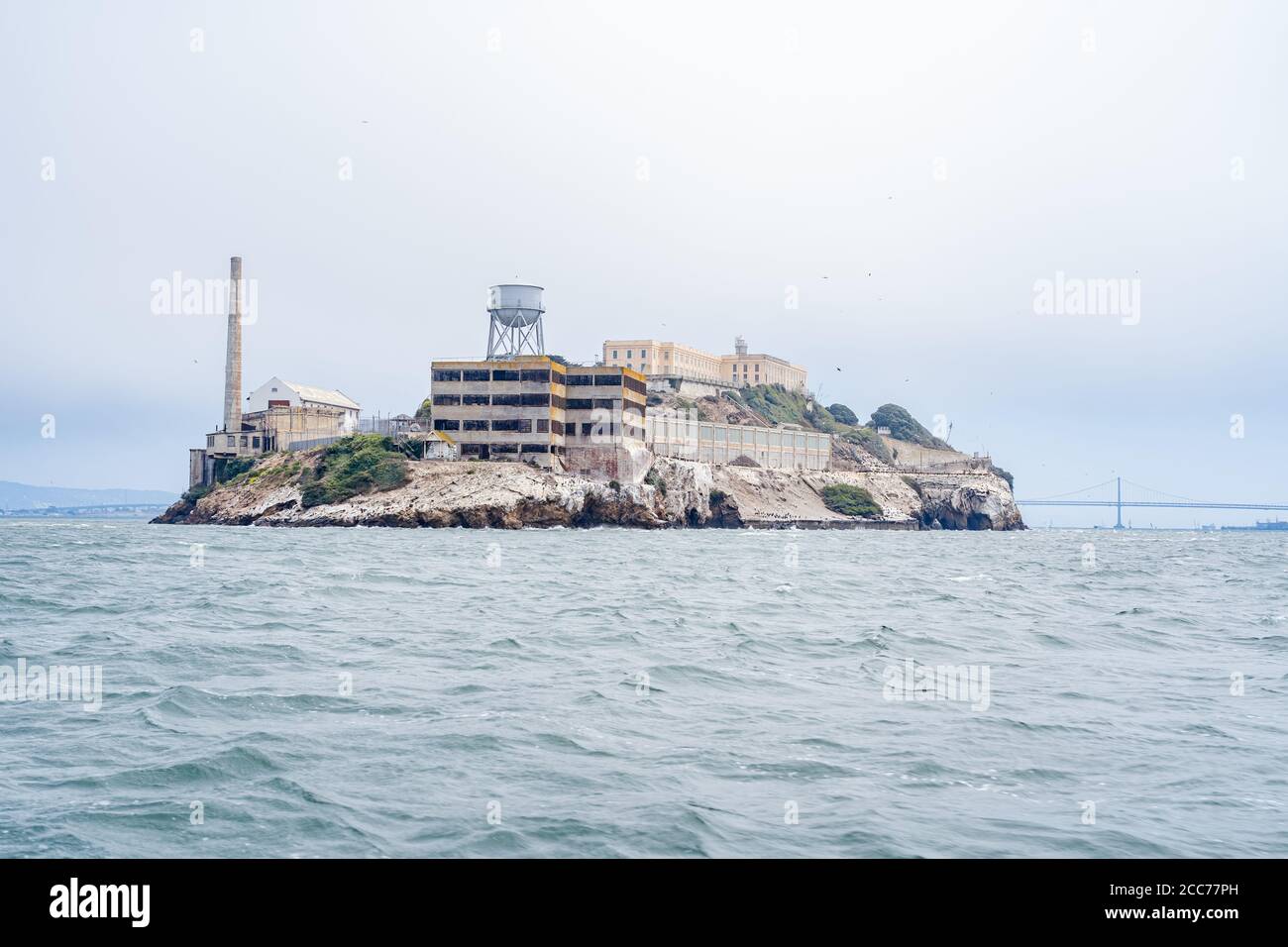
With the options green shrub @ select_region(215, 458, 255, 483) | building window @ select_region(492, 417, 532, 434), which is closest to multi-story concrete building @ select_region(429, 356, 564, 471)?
building window @ select_region(492, 417, 532, 434)

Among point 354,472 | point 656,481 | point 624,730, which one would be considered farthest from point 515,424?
point 624,730

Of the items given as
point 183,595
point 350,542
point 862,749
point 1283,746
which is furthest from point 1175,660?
point 350,542

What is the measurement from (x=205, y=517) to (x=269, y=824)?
10533 centimetres

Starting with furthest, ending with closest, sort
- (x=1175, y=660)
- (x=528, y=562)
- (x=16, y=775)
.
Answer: (x=528, y=562) < (x=1175, y=660) < (x=16, y=775)

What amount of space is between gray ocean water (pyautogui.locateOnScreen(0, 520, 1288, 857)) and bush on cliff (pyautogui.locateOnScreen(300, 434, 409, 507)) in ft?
224

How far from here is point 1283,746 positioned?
14.9 meters
